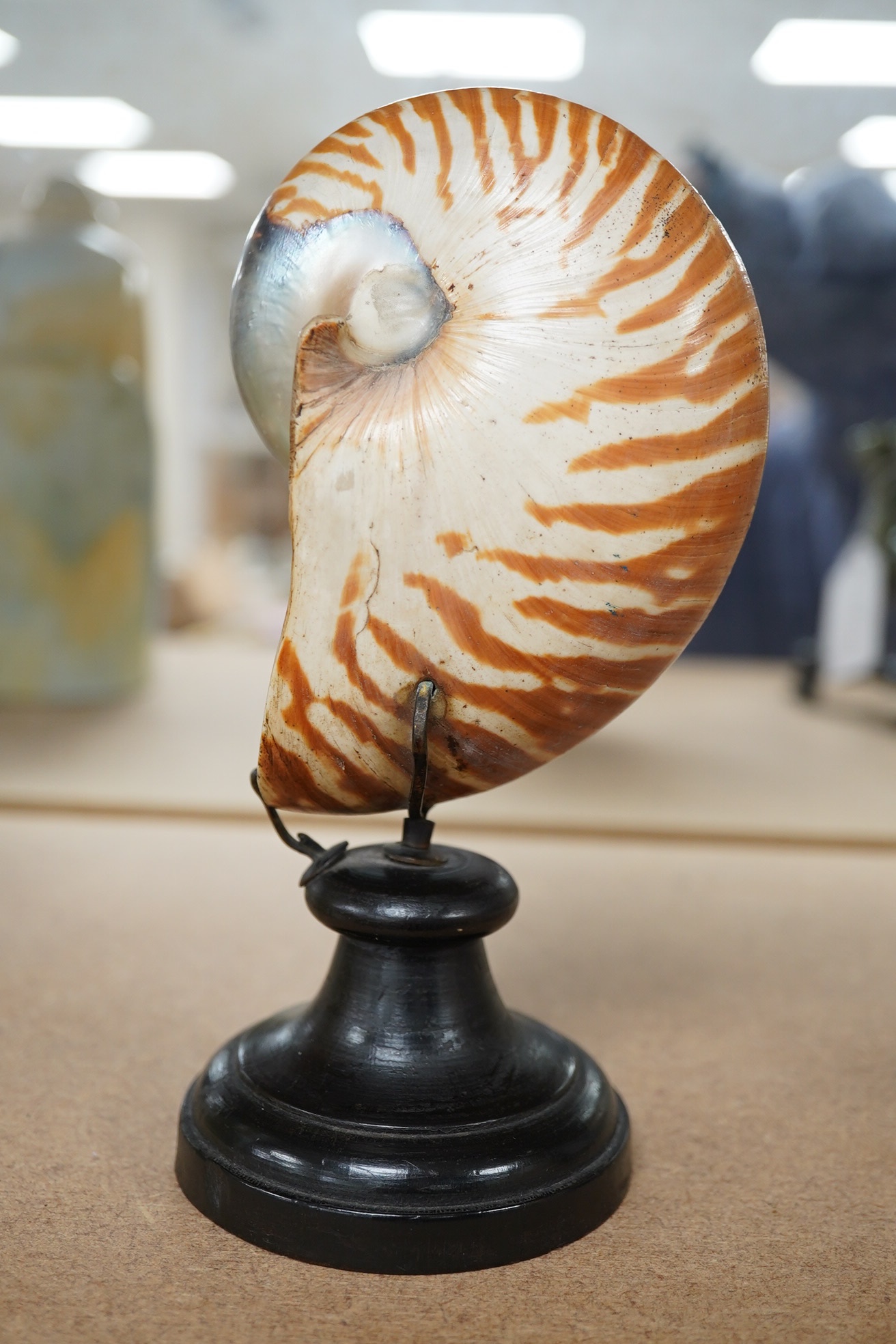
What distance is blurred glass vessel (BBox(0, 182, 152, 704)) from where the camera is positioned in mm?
1345

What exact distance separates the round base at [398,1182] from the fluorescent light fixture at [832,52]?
117cm

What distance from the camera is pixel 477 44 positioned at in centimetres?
128

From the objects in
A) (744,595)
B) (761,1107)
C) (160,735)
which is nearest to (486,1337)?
(761,1107)

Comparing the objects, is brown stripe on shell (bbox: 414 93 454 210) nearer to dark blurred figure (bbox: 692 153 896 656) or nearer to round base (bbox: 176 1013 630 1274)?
round base (bbox: 176 1013 630 1274)

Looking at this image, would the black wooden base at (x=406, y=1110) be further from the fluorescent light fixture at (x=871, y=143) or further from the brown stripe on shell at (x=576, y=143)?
the fluorescent light fixture at (x=871, y=143)

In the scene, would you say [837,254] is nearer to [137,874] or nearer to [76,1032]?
[137,874]

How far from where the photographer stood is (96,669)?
1437 millimetres

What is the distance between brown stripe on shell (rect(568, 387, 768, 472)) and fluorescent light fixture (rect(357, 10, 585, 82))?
3.08ft

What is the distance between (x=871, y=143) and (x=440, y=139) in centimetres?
105

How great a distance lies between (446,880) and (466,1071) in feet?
0.29

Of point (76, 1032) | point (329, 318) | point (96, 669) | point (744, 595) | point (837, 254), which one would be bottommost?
point (76, 1032)

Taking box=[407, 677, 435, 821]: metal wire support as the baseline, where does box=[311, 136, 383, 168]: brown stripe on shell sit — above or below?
above

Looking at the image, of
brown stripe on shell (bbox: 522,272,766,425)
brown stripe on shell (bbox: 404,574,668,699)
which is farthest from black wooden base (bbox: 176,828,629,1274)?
brown stripe on shell (bbox: 522,272,766,425)

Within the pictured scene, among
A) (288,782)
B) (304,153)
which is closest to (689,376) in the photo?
(288,782)
